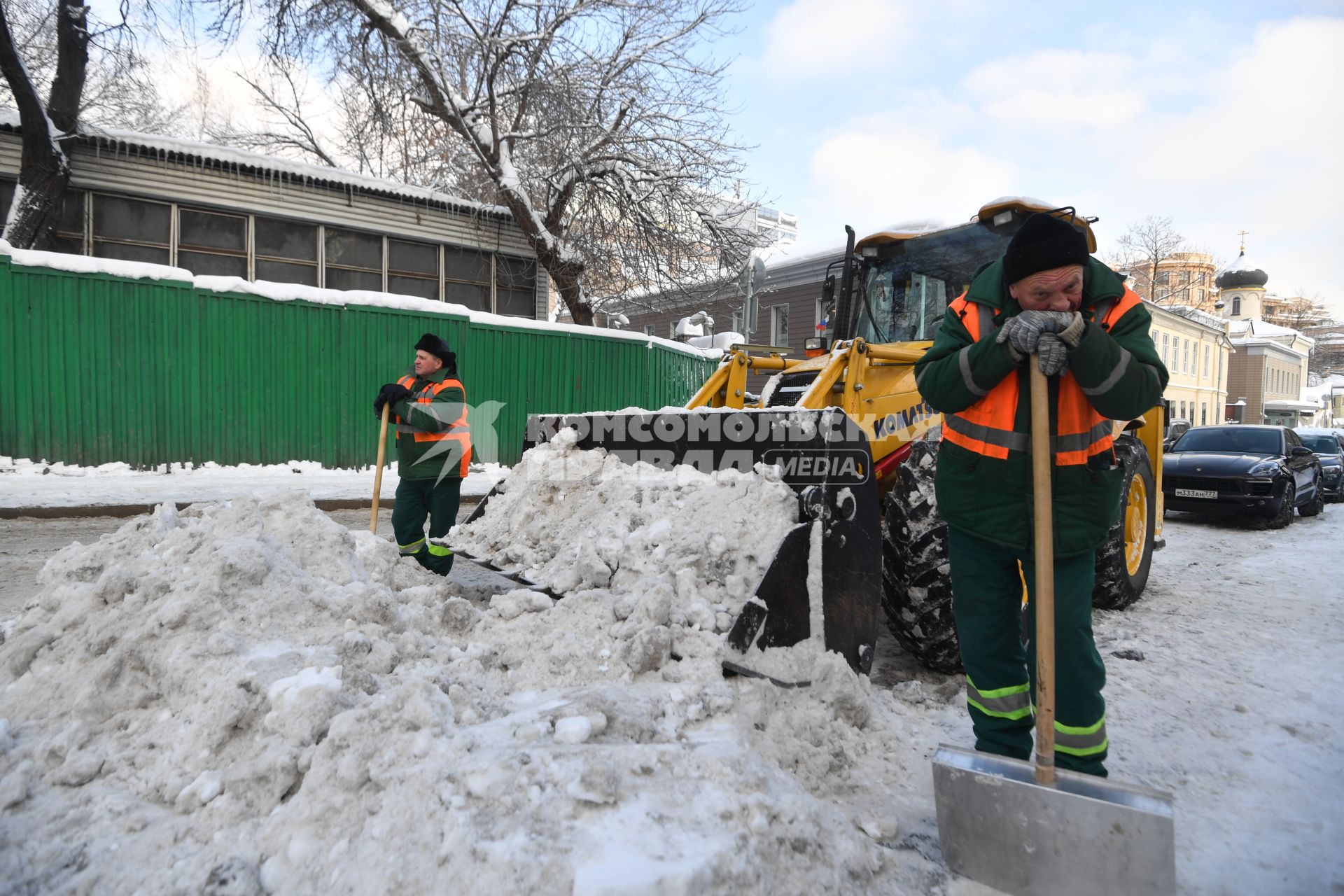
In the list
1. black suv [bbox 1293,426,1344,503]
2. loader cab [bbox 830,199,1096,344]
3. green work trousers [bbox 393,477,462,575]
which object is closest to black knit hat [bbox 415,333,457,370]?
green work trousers [bbox 393,477,462,575]

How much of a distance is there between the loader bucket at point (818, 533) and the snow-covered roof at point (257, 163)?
12.9 meters

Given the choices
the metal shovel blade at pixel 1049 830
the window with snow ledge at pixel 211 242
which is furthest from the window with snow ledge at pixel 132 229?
the metal shovel blade at pixel 1049 830

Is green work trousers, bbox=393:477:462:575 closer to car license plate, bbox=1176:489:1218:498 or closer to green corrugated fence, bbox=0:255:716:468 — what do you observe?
green corrugated fence, bbox=0:255:716:468

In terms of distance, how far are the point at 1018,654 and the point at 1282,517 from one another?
10183 mm

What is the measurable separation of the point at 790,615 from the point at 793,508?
0.46 metres

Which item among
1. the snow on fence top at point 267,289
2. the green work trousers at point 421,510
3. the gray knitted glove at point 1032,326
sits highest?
the snow on fence top at point 267,289

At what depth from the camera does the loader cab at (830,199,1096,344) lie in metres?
4.40

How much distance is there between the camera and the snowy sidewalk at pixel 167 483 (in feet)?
26.2

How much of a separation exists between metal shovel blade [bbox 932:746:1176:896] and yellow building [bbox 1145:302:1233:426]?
38.4m

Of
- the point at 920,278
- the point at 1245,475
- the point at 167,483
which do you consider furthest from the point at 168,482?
the point at 1245,475

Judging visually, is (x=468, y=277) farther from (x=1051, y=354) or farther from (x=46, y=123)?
(x=1051, y=354)

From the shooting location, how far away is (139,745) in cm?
220

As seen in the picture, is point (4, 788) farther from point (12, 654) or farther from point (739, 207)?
point (739, 207)

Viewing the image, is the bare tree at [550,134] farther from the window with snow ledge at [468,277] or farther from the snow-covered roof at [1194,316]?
the snow-covered roof at [1194,316]
